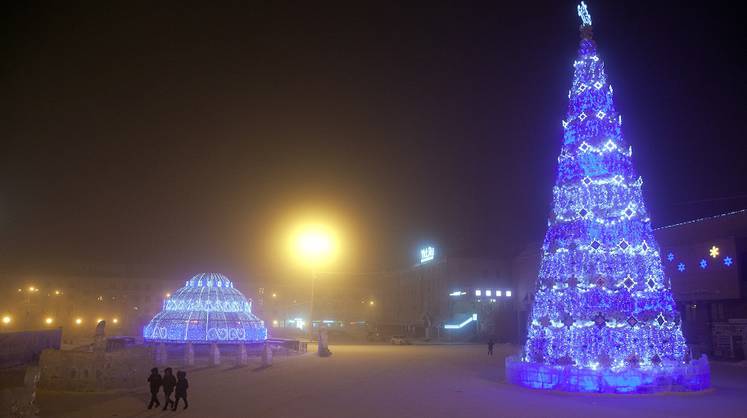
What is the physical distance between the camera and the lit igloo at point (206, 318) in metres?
34.5

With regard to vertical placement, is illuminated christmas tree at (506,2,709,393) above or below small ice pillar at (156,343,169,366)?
above

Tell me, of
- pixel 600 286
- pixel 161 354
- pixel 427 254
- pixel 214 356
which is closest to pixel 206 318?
pixel 214 356

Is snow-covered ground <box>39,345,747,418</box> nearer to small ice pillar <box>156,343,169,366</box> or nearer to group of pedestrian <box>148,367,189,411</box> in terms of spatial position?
group of pedestrian <box>148,367,189,411</box>

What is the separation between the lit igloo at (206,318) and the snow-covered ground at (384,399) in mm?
8002

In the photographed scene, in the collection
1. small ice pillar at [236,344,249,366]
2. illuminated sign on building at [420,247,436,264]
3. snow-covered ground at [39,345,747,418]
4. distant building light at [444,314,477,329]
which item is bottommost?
snow-covered ground at [39,345,747,418]

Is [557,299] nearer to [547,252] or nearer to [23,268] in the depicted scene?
[547,252]

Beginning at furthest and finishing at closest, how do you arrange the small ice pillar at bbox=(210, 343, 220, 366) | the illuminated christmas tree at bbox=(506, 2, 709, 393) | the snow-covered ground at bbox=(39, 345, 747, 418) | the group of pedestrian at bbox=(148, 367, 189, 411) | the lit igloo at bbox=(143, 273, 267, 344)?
the lit igloo at bbox=(143, 273, 267, 344)
the small ice pillar at bbox=(210, 343, 220, 366)
the illuminated christmas tree at bbox=(506, 2, 709, 393)
the group of pedestrian at bbox=(148, 367, 189, 411)
the snow-covered ground at bbox=(39, 345, 747, 418)

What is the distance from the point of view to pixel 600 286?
20.1m

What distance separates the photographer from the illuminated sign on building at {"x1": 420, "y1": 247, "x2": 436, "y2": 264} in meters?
79.7

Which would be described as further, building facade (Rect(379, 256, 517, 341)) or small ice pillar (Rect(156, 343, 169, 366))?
building facade (Rect(379, 256, 517, 341))

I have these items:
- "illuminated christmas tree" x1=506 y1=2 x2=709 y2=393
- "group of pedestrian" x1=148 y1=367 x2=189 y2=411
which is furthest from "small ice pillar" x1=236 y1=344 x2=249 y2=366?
"illuminated christmas tree" x1=506 y1=2 x2=709 y2=393

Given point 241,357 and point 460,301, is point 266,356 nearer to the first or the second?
point 241,357

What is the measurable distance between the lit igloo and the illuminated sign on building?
4392 cm

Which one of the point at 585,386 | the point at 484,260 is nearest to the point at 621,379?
the point at 585,386
